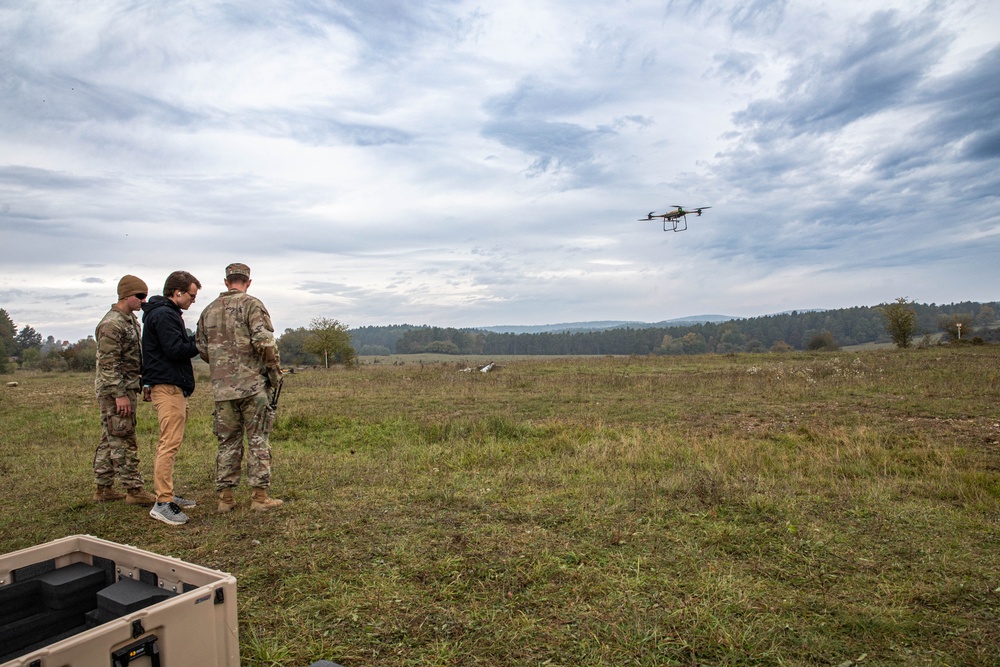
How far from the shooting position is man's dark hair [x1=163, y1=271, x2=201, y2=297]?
5715 millimetres

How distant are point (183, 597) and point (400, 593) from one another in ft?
6.21

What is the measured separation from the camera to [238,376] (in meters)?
5.62

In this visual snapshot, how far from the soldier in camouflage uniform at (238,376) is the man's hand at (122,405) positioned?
1005 millimetres

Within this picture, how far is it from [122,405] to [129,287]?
1.17 metres

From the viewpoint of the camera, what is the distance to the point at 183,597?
7.73ft

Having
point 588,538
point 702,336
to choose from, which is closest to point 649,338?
point 702,336

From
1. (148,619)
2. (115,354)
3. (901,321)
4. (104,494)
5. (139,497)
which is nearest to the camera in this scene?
(148,619)

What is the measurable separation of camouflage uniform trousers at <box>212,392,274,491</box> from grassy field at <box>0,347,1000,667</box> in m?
0.36

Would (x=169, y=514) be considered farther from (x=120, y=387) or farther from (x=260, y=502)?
(x=120, y=387)

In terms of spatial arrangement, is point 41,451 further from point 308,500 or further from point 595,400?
point 595,400

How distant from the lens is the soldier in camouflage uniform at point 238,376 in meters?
5.62

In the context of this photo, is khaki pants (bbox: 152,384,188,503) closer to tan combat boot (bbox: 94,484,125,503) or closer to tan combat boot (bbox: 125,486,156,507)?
tan combat boot (bbox: 125,486,156,507)

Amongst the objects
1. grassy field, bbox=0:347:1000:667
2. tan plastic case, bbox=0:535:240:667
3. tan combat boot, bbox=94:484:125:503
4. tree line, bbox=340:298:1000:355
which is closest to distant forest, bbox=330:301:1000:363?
tree line, bbox=340:298:1000:355

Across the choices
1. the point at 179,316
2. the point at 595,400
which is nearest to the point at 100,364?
the point at 179,316
